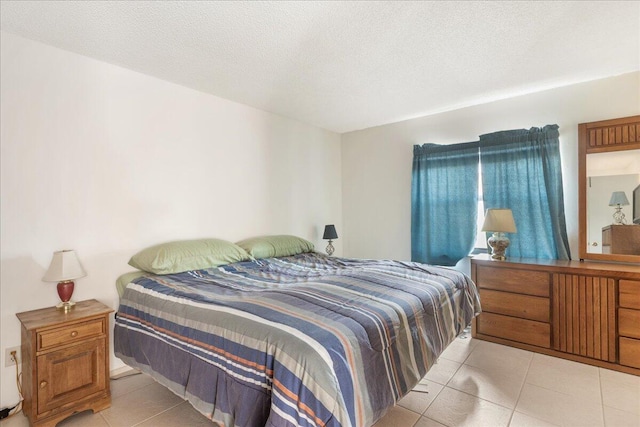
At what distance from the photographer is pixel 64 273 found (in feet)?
6.45

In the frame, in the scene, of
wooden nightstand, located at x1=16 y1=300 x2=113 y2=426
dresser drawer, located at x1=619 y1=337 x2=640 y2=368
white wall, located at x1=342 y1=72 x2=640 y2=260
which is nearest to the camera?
wooden nightstand, located at x1=16 y1=300 x2=113 y2=426

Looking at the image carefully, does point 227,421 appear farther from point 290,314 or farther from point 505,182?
point 505,182

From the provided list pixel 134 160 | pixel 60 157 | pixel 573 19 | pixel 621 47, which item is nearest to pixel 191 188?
pixel 134 160

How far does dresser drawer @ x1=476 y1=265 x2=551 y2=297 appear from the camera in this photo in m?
2.71

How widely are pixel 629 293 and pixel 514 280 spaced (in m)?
0.75

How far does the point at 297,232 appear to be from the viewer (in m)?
4.05

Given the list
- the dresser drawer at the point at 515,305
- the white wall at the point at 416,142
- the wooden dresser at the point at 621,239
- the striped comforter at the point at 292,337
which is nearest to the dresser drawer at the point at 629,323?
the dresser drawer at the point at 515,305

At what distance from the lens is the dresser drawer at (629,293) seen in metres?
2.32

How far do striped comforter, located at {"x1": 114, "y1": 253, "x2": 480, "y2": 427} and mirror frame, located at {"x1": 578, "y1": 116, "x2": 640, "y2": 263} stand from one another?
143 centimetres

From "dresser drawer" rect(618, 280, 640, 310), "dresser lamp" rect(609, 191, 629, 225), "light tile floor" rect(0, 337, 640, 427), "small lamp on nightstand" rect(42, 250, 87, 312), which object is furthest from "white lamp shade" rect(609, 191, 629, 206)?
"small lamp on nightstand" rect(42, 250, 87, 312)

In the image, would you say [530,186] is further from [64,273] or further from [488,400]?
[64,273]

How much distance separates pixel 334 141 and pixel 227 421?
12.9ft

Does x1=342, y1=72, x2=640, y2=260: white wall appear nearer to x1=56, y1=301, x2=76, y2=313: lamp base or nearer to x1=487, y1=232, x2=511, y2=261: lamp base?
x1=487, y1=232, x2=511, y2=261: lamp base

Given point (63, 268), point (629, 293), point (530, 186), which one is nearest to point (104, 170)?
point (63, 268)
